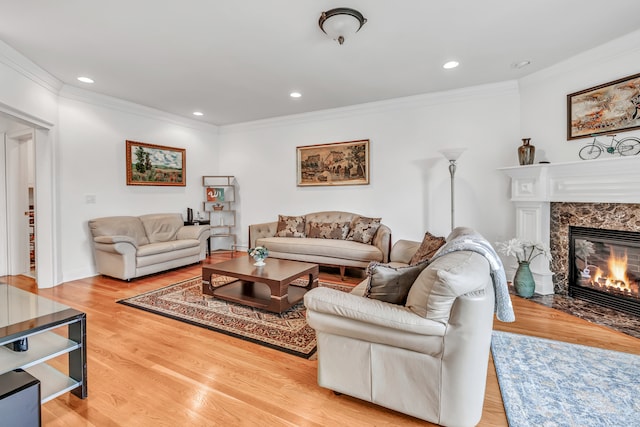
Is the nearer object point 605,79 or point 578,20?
point 578,20

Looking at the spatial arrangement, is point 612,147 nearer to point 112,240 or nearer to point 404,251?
point 404,251

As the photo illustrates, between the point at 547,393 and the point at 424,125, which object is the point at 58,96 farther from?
the point at 547,393

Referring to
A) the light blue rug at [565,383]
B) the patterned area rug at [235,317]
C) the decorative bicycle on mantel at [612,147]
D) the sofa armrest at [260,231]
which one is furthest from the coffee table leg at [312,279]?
the decorative bicycle on mantel at [612,147]

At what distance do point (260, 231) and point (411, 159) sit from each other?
8.98ft

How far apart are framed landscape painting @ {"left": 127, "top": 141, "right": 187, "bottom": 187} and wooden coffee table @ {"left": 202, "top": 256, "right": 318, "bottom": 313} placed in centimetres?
267

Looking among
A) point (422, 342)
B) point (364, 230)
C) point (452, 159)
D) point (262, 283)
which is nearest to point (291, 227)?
point (364, 230)

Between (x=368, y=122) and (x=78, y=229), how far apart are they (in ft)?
15.1

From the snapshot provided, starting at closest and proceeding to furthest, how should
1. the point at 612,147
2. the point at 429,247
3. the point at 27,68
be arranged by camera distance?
the point at 429,247 → the point at 612,147 → the point at 27,68

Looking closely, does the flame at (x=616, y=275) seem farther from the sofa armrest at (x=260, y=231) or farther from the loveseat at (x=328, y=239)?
the sofa armrest at (x=260, y=231)

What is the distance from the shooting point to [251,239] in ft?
16.9

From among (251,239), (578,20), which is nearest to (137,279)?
(251,239)

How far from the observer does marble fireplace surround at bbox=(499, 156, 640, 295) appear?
291 cm

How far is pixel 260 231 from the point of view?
5.20 metres

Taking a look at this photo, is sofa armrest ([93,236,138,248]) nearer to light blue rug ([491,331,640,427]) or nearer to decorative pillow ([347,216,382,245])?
decorative pillow ([347,216,382,245])
